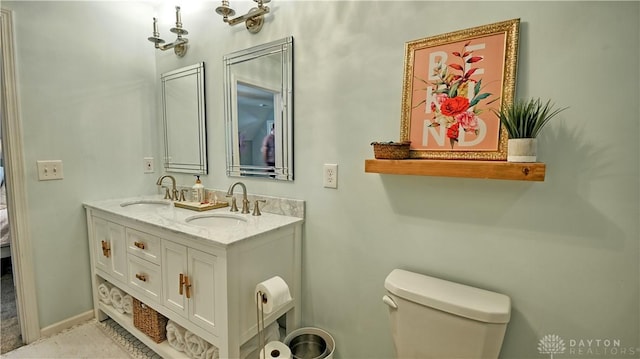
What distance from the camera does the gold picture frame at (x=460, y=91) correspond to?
101cm

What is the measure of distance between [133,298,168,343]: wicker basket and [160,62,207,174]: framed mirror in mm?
878

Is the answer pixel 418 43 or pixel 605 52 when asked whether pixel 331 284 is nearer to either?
pixel 418 43

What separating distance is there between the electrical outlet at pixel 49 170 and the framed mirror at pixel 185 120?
24.4 inches

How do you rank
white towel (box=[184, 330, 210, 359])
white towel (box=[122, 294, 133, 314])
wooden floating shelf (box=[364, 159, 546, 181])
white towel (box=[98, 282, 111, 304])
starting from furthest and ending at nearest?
white towel (box=[98, 282, 111, 304])
white towel (box=[122, 294, 133, 314])
white towel (box=[184, 330, 210, 359])
wooden floating shelf (box=[364, 159, 546, 181])

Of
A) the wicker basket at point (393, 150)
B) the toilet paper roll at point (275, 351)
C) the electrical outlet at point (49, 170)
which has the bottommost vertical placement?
the toilet paper roll at point (275, 351)

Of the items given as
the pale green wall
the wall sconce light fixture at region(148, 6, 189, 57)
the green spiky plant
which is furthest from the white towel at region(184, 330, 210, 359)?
the wall sconce light fixture at region(148, 6, 189, 57)

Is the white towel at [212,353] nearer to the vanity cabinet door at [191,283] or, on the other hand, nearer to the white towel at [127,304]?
the vanity cabinet door at [191,283]

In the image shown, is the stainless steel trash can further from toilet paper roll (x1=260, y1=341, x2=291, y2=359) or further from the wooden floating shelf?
the wooden floating shelf

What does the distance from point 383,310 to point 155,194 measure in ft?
6.35

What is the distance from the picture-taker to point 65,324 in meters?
1.82

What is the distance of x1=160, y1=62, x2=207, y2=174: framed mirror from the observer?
1.92 meters

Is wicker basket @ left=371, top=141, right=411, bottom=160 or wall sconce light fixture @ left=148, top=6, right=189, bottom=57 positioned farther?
wall sconce light fixture @ left=148, top=6, right=189, bottom=57

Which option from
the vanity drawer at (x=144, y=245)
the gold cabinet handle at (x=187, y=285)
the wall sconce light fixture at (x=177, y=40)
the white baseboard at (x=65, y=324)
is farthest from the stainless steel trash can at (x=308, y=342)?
the wall sconce light fixture at (x=177, y=40)

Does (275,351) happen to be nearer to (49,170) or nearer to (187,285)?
(187,285)
